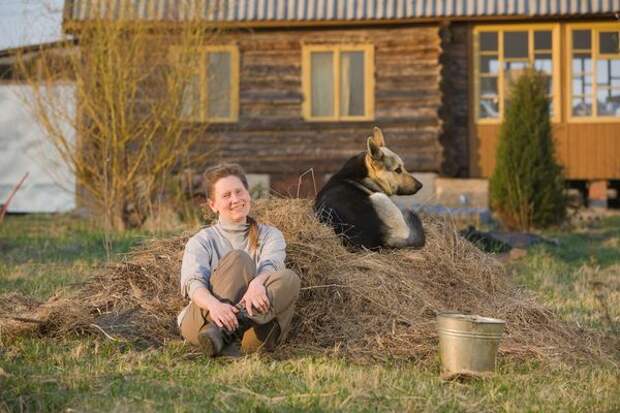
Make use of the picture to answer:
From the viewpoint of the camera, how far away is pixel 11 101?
1861 cm

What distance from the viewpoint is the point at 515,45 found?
55.5 ft

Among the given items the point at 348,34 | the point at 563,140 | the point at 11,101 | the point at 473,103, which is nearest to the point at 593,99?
the point at 563,140

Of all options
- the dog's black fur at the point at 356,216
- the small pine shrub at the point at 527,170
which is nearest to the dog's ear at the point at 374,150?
the dog's black fur at the point at 356,216

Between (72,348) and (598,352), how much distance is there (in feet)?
9.81

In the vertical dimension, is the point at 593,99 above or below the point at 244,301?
above

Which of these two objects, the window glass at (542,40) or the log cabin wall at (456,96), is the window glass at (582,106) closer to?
the window glass at (542,40)

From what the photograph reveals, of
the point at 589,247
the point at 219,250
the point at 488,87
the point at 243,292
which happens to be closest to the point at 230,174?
the point at 219,250

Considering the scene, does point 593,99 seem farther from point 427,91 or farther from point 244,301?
point 244,301

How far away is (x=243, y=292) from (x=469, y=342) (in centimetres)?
121

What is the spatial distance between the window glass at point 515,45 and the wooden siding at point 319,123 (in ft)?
4.82

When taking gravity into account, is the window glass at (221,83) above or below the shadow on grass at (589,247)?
above

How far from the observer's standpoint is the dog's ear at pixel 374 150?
6540 mm

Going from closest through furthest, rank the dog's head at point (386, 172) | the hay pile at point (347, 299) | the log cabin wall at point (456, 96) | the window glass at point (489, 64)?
the hay pile at point (347, 299), the dog's head at point (386, 172), the log cabin wall at point (456, 96), the window glass at point (489, 64)

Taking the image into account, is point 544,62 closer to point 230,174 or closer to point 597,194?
point 597,194
